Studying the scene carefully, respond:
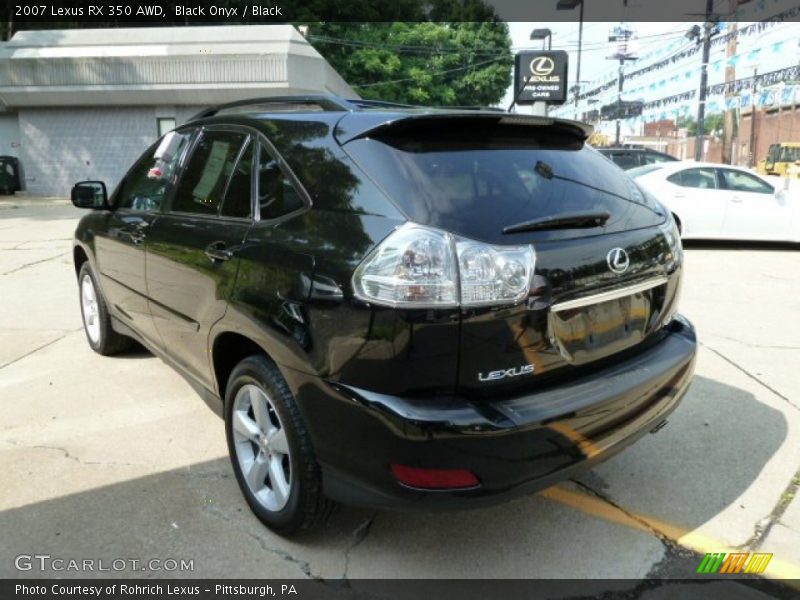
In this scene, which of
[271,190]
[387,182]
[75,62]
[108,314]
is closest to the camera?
[387,182]

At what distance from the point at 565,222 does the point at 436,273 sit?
613 millimetres

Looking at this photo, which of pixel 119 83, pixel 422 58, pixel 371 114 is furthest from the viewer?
pixel 422 58

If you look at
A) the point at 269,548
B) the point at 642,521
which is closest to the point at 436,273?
the point at 269,548

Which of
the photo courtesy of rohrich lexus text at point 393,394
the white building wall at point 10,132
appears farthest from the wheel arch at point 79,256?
the white building wall at point 10,132

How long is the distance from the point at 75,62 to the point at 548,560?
24.6 m

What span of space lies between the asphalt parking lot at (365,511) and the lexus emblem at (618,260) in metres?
1.16

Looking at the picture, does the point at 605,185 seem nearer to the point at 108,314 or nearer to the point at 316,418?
the point at 316,418

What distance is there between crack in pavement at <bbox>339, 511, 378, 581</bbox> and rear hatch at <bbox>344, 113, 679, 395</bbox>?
37.6 inches

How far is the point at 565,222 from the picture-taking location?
2430mm

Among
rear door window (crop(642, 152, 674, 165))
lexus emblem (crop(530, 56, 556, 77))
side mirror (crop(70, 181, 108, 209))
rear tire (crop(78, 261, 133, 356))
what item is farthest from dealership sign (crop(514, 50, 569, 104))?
side mirror (crop(70, 181, 108, 209))

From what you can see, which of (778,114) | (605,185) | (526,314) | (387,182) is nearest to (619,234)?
(605,185)

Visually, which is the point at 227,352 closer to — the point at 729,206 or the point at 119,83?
the point at 729,206

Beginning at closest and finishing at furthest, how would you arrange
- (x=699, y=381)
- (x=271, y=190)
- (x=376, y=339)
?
(x=376, y=339)
(x=271, y=190)
(x=699, y=381)

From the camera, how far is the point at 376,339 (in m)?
2.13
